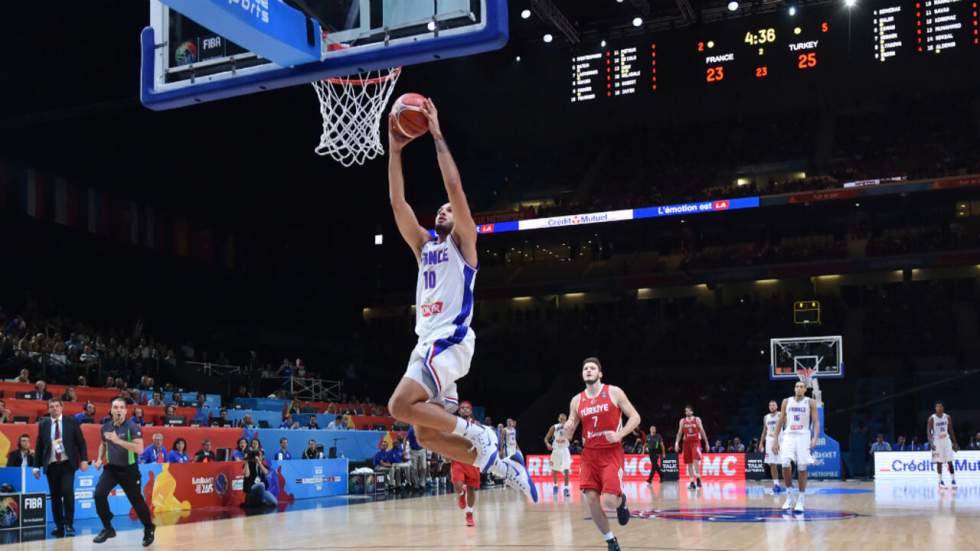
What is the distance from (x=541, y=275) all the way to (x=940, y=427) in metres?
18.5

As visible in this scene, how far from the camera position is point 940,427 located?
2064cm

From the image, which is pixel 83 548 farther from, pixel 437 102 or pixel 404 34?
pixel 437 102

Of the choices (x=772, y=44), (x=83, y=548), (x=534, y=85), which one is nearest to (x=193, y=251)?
(x=534, y=85)

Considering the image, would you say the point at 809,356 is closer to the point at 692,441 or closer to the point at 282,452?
the point at 692,441

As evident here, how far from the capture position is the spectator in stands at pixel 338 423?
877 inches

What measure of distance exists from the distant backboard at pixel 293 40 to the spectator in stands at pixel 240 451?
10.3 m

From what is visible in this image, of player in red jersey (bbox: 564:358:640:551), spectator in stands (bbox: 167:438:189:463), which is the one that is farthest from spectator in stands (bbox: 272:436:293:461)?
player in red jersey (bbox: 564:358:640:551)

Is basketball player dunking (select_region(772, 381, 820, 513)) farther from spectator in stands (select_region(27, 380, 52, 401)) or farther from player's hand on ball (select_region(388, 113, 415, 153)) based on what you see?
spectator in stands (select_region(27, 380, 52, 401))

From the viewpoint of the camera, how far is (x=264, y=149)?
27.8m

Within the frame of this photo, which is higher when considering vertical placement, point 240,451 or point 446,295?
point 446,295

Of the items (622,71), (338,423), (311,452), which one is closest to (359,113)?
(311,452)

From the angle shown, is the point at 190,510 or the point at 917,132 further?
the point at 917,132

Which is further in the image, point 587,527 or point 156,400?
point 156,400

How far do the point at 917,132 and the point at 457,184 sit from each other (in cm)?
3022
